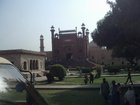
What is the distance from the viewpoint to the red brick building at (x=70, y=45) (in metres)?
76.6

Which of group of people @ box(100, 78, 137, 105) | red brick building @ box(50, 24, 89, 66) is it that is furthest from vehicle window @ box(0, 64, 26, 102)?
red brick building @ box(50, 24, 89, 66)

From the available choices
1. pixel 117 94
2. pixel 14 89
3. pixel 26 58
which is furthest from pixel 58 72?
pixel 14 89

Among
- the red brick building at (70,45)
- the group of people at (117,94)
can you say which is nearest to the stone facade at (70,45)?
the red brick building at (70,45)

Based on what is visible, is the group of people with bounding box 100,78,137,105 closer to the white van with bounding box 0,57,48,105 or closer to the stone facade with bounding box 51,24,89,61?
the white van with bounding box 0,57,48,105

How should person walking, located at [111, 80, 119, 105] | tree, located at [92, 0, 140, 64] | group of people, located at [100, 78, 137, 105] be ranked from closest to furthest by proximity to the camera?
group of people, located at [100, 78, 137, 105] < person walking, located at [111, 80, 119, 105] < tree, located at [92, 0, 140, 64]

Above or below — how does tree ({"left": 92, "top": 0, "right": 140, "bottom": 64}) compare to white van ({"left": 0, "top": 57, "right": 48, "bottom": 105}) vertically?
above

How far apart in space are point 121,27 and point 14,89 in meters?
19.8

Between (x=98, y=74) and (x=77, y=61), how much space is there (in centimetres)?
3373

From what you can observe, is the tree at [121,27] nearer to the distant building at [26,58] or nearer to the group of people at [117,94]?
the group of people at [117,94]

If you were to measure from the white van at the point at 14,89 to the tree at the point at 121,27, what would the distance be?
1714 cm

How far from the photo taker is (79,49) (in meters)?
77.1

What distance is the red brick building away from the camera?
76562 millimetres

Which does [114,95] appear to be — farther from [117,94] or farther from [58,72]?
[58,72]

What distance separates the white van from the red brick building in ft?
237
